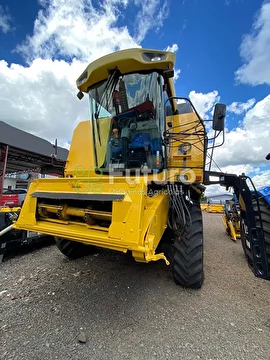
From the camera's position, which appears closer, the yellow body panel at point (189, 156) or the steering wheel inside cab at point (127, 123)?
the yellow body panel at point (189, 156)

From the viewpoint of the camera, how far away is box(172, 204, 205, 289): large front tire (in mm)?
2562

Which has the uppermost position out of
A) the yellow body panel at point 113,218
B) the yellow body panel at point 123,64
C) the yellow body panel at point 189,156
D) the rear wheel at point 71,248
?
the yellow body panel at point 123,64

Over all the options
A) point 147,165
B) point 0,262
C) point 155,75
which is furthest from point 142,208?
Result: point 0,262

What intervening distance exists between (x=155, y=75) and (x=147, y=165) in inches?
47.9

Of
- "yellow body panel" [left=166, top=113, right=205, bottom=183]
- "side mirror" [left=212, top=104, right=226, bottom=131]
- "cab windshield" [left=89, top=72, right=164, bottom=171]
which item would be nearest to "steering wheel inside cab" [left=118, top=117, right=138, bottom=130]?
"cab windshield" [left=89, top=72, right=164, bottom=171]

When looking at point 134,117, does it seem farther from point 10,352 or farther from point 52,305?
point 10,352

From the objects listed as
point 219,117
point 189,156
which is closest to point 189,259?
point 189,156

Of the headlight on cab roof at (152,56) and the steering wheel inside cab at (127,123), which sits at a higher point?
the headlight on cab roof at (152,56)

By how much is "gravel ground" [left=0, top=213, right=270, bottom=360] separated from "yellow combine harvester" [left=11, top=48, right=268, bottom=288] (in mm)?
445

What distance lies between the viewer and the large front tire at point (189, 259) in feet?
8.41

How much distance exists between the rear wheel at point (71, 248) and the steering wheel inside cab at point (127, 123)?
2294mm

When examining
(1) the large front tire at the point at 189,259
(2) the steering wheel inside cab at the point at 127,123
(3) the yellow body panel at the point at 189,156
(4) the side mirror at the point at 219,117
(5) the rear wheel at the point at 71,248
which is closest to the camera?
(4) the side mirror at the point at 219,117

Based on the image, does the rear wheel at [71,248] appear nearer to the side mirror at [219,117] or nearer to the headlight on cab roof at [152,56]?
the side mirror at [219,117]

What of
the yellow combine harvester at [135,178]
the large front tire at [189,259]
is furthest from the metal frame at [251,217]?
the large front tire at [189,259]
